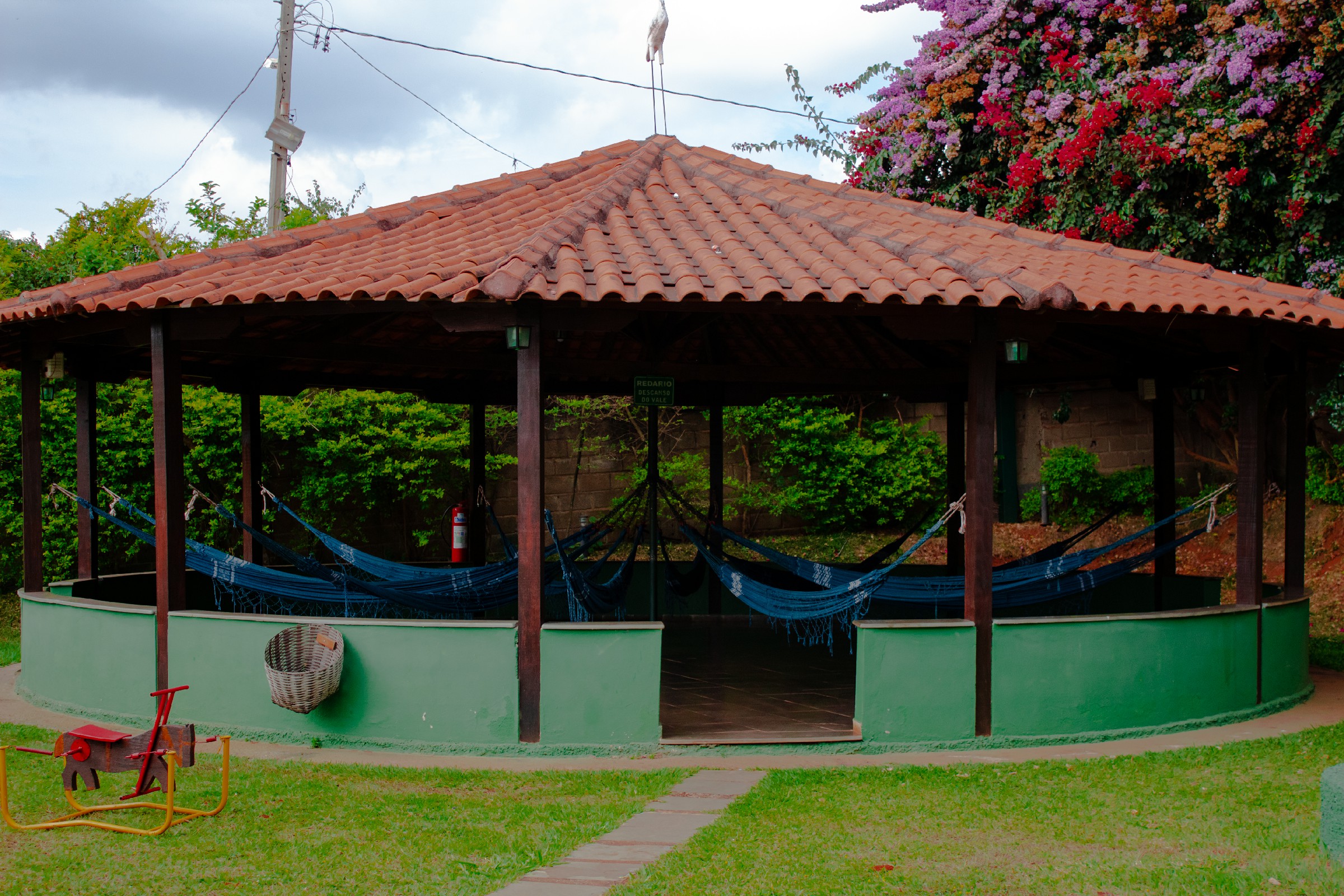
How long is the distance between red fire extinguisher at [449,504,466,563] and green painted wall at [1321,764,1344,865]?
618 centimetres

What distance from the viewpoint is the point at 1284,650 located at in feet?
16.8

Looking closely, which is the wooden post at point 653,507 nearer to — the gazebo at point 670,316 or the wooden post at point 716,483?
the gazebo at point 670,316

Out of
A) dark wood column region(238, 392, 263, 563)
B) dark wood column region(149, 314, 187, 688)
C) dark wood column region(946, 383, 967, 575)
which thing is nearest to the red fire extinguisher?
dark wood column region(238, 392, 263, 563)

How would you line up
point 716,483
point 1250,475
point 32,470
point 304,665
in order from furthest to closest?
point 716,483
point 32,470
point 1250,475
point 304,665

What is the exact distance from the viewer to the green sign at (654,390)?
18.1ft

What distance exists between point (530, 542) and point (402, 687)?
0.81 metres

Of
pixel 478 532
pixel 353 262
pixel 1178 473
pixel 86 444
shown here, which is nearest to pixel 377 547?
pixel 478 532

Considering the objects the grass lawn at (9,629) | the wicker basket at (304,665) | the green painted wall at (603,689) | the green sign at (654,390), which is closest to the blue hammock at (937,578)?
the green sign at (654,390)

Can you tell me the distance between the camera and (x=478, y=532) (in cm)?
754

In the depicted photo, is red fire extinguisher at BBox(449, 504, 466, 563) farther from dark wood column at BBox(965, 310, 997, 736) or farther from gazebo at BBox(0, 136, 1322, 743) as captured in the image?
dark wood column at BBox(965, 310, 997, 736)

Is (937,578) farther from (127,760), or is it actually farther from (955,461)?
(127,760)

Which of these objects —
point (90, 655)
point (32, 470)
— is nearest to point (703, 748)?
point (90, 655)

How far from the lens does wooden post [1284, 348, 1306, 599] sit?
215 inches

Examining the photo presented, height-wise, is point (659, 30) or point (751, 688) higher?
point (659, 30)
